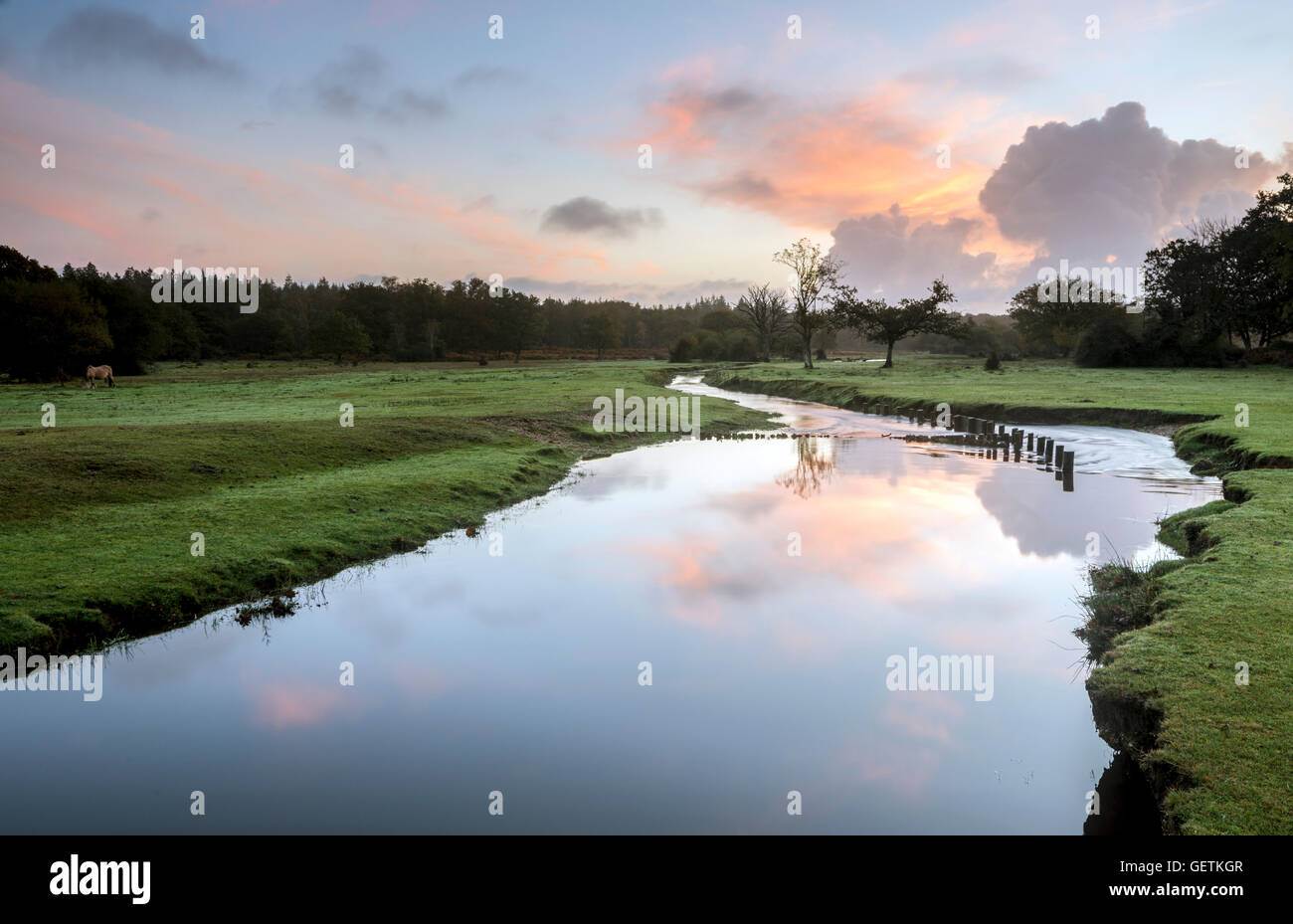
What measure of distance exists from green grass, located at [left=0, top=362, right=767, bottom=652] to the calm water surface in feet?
3.24

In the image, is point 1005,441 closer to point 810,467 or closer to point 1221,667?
point 810,467

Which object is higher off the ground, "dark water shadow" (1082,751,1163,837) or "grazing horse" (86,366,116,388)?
"grazing horse" (86,366,116,388)

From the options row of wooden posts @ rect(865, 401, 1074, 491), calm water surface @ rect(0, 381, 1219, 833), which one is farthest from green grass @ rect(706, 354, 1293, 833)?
row of wooden posts @ rect(865, 401, 1074, 491)

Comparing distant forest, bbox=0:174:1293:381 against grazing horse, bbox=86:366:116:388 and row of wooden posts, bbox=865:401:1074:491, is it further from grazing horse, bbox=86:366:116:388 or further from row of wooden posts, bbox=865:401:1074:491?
row of wooden posts, bbox=865:401:1074:491

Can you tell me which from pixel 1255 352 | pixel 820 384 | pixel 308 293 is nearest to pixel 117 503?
pixel 820 384

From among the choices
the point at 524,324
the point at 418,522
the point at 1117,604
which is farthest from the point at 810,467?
the point at 524,324

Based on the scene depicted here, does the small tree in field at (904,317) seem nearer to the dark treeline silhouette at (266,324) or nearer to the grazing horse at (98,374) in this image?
the dark treeline silhouette at (266,324)

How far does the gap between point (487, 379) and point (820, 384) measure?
1047 inches

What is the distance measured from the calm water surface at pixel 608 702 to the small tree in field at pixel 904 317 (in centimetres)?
6564

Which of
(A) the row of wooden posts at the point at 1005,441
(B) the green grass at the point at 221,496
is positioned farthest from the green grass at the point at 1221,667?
(B) the green grass at the point at 221,496

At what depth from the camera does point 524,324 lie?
13650 centimetres

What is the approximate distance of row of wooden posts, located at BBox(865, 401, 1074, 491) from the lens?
25.4 metres
